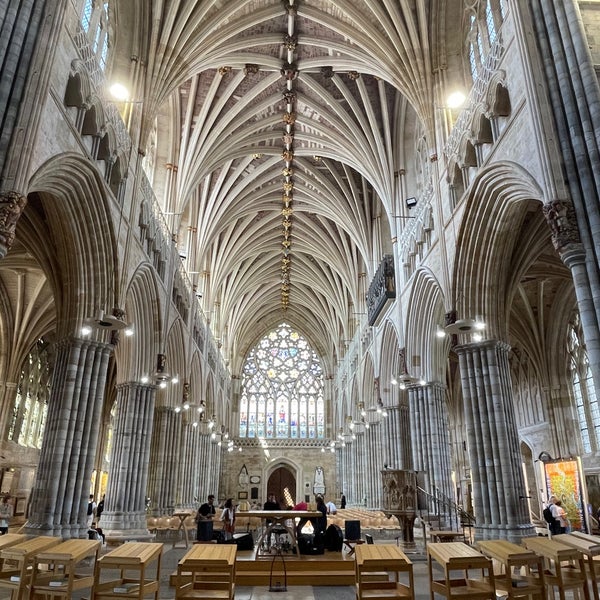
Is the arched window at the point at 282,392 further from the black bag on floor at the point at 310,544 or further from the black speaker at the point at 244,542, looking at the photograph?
the black bag on floor at the point at 310,544

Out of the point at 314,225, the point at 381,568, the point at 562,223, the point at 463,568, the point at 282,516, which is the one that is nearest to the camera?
the point at 463,568

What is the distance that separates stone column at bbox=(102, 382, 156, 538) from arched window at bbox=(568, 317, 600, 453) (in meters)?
17.6

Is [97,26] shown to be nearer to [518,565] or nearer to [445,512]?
[518,565]

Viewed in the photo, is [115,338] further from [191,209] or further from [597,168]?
[191,209]

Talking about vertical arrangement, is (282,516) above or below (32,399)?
below

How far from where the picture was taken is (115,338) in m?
14.0

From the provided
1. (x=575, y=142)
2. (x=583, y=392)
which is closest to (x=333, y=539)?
(x=575, y=142)

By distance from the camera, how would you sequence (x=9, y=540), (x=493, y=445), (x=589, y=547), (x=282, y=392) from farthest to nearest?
(x=282, y=392) → (x=493, y=445) → (x=9, y=540) → (x=589, y=547)

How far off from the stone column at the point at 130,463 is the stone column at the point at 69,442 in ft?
15.0

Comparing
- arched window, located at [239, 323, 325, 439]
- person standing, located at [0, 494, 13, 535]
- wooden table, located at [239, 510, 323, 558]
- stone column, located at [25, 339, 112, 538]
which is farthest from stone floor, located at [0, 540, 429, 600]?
arched window, located at [239, 323, 325, 439]

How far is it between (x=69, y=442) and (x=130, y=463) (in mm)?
5624

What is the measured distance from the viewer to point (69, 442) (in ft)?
40.8

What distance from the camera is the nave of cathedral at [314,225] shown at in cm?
986

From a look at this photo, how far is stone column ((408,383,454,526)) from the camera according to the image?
18109 millimetres
